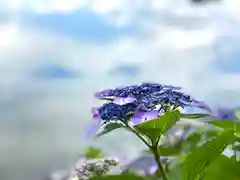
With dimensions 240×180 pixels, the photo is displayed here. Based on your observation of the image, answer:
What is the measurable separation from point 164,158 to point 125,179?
0.29 m

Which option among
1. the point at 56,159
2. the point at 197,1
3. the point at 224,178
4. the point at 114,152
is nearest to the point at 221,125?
the point at 224,178

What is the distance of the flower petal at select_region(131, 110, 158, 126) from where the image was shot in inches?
19.2

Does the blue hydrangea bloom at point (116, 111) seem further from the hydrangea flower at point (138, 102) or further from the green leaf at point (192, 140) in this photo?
the green leaf at point (192, 140)

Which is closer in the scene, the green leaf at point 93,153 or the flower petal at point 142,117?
the flower petal at point 142,117

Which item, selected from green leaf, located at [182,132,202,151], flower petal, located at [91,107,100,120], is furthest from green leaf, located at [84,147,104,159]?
flower petal, located at [91,107,100,120]

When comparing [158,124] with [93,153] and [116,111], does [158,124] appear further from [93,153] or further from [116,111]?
[93,153]

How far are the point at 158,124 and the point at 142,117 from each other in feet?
Answer: 0.05

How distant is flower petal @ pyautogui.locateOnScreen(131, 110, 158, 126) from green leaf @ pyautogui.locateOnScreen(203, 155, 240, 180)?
0.07 metres

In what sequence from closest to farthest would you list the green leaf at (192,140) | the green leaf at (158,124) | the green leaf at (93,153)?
the green leaf at (158,124) → the green leaf at (192,140) → the green leaf at (93,153)

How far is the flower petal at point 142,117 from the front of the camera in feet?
1.60

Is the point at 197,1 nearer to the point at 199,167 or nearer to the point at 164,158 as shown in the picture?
the point at 164,158

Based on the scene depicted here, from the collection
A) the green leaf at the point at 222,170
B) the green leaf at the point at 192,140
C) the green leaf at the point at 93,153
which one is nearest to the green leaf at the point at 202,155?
the green leaf at the point at 222,170

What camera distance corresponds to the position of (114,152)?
3.42ft

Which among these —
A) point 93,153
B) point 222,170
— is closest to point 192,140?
point 93,153
